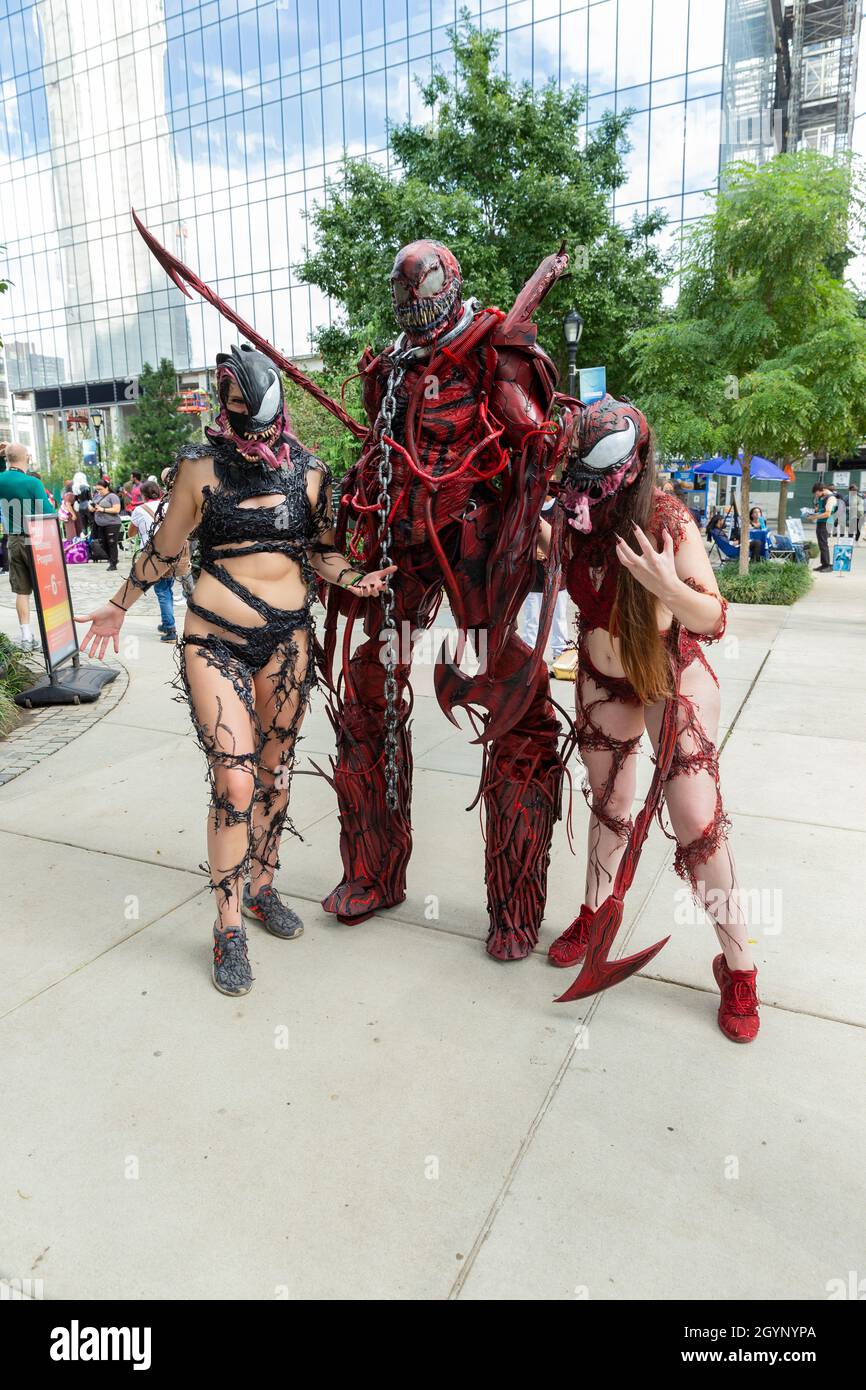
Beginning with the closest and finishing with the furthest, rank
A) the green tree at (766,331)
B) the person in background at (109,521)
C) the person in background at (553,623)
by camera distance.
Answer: the person in background at (553,623) → the green tree at (766,331) → the person in background at (109,521)

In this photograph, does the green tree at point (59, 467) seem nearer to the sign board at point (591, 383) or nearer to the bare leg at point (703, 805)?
the sign board at point (591, 383)

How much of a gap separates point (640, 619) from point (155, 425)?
3485 cm

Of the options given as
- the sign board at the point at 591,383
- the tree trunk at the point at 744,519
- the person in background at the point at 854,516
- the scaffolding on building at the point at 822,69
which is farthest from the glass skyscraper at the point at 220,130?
the sign board at the point at 591,383

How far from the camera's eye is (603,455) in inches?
85.0

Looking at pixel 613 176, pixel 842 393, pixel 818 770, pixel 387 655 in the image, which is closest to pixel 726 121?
pixel 613 176

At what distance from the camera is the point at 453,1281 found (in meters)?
1.67

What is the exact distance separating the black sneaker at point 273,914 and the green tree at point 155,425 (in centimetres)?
3289

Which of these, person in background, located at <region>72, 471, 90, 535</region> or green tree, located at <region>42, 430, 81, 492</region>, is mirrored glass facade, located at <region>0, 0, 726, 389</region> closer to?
green tree, located at <region>42, 430, 81, 492</region>

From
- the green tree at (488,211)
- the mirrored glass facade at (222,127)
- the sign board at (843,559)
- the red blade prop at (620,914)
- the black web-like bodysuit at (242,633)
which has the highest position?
the mirrored glass facade at (222,127)

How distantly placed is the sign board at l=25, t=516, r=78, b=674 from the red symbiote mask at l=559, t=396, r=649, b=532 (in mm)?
4246

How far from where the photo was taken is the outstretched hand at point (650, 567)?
6.66 feet

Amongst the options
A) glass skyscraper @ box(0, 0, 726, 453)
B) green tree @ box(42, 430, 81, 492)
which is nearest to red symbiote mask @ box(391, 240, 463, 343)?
glass skyscraper @ box(0, 0, 726, 453)

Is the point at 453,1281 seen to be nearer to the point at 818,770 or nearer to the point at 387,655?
the point at 387,655

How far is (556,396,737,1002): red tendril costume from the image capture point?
2189 mm
